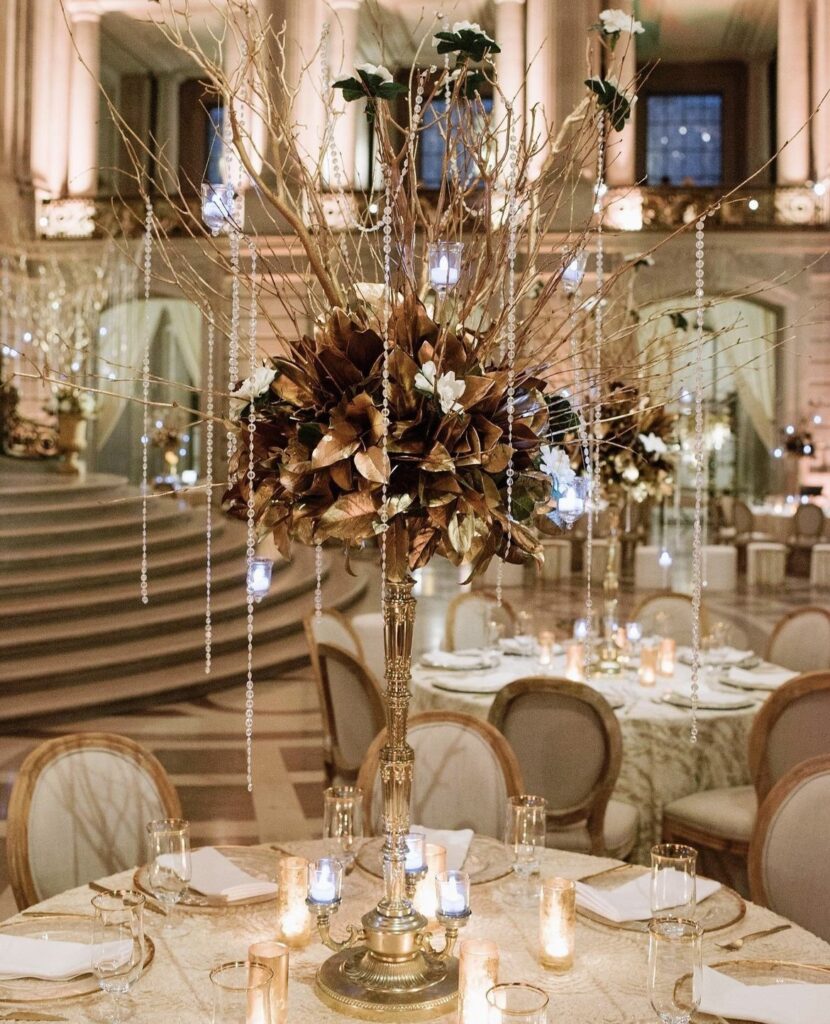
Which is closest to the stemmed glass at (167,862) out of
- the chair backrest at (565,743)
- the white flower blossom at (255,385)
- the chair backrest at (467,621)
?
the white flower blossom at (255,385)

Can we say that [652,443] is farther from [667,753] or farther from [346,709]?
[346,709]

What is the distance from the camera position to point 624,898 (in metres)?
2.17

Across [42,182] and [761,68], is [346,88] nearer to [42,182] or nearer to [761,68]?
[42,182]

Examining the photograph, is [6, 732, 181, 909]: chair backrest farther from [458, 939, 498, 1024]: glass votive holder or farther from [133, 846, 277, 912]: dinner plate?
[458, 939, 498, 1024]: glass votive holder

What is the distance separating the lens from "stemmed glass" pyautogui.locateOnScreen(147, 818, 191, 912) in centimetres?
203

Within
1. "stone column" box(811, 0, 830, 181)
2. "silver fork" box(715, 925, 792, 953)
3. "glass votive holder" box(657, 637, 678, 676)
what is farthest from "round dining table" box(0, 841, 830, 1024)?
"stone column" box(811, 0, 830, 181)

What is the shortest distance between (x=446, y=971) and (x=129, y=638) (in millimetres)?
6440

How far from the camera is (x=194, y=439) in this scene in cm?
2073

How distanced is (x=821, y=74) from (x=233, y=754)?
1526 cm

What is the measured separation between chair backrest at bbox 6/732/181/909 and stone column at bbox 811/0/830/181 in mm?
16573

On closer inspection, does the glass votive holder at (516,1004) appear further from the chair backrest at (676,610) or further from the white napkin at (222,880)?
the chair backrest at (676,610)

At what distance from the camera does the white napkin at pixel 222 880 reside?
7.10ft

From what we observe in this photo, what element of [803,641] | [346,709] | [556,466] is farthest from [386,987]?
[803,641]

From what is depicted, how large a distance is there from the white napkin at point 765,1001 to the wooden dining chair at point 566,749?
1.70 meters
